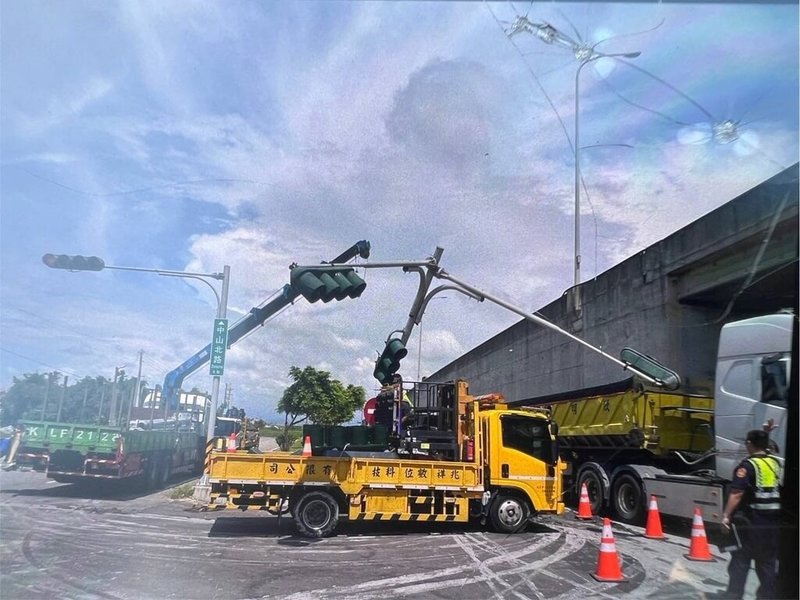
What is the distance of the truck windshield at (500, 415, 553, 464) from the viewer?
1159 cm

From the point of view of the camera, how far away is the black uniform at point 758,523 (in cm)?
570

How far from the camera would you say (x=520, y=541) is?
34.3 ft

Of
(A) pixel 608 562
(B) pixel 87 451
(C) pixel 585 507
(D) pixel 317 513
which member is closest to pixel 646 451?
(C) pixel 585 507

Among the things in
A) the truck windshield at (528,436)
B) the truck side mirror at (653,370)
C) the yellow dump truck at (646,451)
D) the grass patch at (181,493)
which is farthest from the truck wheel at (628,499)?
the grass patch at (181,493)

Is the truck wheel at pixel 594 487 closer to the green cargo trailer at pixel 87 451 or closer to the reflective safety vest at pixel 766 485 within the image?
the reflective safety vest at pixel 766 485

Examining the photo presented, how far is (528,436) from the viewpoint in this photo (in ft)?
A: 38.4

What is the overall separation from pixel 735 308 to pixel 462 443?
237 inches

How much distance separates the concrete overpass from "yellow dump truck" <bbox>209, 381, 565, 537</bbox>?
193 inches

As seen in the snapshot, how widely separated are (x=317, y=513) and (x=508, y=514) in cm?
362

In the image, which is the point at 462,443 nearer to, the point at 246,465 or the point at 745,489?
the point at 246,465

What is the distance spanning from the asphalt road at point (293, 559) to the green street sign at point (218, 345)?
11.3 feet

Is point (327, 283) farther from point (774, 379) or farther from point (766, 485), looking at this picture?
point (774, 379)

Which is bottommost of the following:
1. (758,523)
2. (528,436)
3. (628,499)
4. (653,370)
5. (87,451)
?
(628,499)

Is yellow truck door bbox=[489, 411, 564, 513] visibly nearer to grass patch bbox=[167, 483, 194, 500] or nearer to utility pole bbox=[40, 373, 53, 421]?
utility pole bbox=[40, 373, 53, 421]
